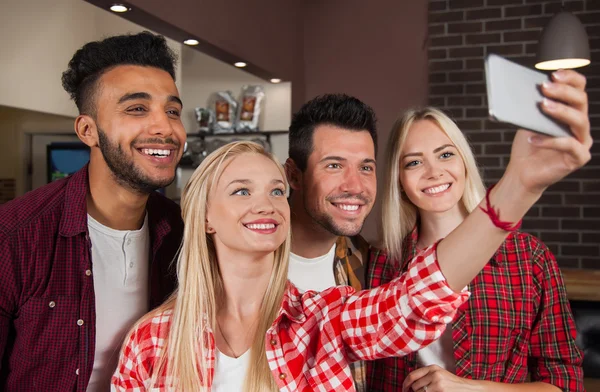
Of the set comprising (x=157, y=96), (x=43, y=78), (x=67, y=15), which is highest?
(x=67, y=15)

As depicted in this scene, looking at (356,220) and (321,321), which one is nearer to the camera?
(321,321)

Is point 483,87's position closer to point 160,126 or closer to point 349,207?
A: point 349,207

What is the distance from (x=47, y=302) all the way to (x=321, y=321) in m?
0.74

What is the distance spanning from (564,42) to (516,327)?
2002 millimetres

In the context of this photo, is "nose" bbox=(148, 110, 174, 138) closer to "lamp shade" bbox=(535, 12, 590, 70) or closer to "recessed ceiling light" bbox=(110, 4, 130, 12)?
"recessed ceiling light" bbox=(110, 4, 130, 12)

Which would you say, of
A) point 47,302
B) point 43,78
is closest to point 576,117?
point 47,302

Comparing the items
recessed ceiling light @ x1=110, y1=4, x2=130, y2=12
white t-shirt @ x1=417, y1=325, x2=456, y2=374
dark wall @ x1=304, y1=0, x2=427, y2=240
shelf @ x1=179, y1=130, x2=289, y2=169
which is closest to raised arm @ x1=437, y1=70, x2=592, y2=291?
white t-shirt @ x1=417, y1=325, x2=456, y2=374

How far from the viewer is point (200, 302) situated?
1.53 metres

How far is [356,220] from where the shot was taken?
6.13ft

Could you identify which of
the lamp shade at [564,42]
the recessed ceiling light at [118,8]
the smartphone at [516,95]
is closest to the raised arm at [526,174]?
the smartphone at [516,95]

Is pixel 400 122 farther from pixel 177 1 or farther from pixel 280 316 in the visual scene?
pixel 177 1

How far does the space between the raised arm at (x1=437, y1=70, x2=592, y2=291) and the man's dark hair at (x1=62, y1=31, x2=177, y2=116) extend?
3.52 ft

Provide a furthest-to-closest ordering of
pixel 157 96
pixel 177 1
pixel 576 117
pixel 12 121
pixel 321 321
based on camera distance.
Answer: pixel 12 121 → pixel 177 1 → pixel 157 96 → pixel 321 321 → pixel 576 117

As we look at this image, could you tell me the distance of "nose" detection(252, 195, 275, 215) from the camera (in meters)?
1.47
